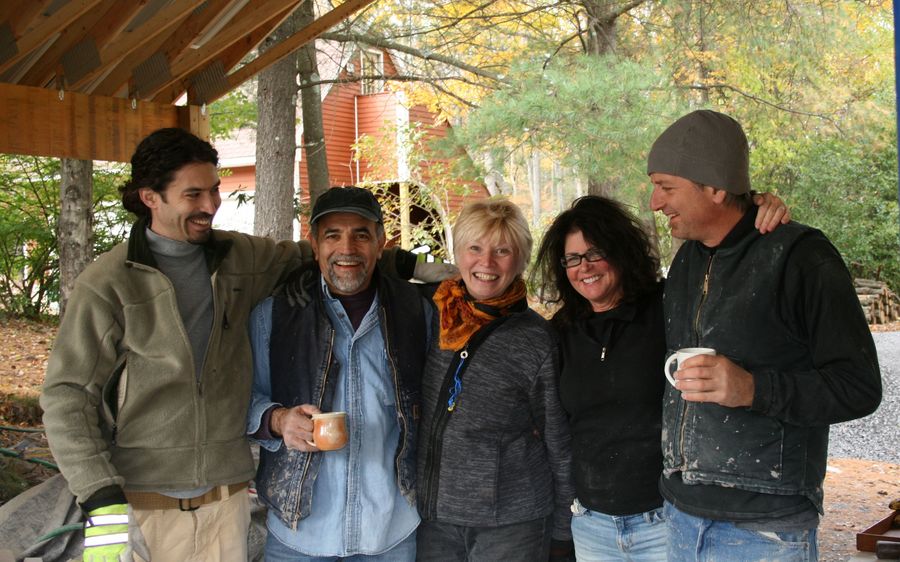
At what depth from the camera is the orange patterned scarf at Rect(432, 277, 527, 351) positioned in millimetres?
2900

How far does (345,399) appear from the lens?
114 inches

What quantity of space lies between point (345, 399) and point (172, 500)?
0.68 m

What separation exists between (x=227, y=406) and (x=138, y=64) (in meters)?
2.72

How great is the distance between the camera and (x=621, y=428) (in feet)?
8.98

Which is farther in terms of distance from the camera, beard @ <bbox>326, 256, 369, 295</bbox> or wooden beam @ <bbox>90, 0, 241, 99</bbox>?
wooden beam @ <bbox>90, 0, 241, 99</bbox>

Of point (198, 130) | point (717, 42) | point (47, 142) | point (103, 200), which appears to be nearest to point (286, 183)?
point (198, 130)

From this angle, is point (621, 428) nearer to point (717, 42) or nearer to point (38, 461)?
point (38, 461)

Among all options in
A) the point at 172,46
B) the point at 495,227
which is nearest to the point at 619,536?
the point at 495,227

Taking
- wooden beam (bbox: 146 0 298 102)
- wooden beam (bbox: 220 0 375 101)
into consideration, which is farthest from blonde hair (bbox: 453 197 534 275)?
wooden beam (bbox: 220 0 375 101)

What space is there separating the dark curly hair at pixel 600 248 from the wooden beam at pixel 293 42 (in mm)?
2814

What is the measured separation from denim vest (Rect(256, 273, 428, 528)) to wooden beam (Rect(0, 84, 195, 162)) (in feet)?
7.22

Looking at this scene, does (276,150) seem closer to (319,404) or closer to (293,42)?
(293,42)

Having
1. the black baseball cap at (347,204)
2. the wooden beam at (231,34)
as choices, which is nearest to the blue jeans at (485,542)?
the black baseball cap at (347,204)

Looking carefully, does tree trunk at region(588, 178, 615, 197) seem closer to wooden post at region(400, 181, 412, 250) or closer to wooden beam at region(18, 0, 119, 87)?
wooden post at region(400, 181, 412, 250)
